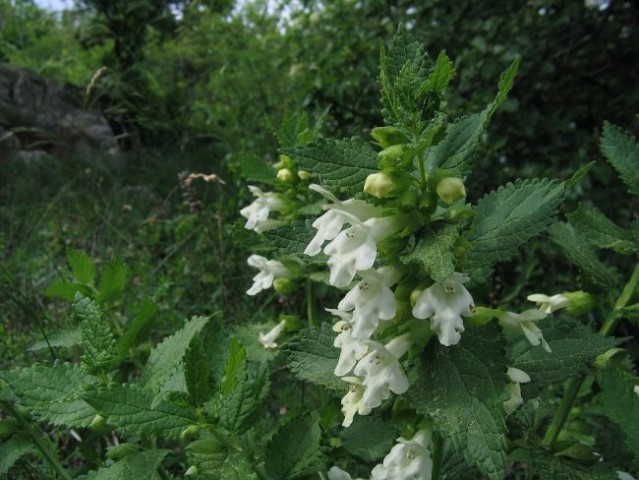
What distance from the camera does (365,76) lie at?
2775 millimetres

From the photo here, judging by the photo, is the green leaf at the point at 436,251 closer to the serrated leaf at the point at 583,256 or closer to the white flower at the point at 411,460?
the white flower at the point at 411,460

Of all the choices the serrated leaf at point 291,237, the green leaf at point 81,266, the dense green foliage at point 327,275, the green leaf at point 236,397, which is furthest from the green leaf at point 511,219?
the green leaf at point 81,266

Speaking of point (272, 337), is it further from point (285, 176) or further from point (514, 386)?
point (514, 386)

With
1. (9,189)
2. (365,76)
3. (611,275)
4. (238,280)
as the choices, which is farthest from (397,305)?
(9,189)

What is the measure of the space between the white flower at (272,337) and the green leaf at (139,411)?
0.42 metres

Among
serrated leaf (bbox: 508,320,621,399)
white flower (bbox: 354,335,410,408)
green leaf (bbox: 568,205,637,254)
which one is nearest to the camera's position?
white flower (bbox: 354,335,410,408)

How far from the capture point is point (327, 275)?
1.28 meters

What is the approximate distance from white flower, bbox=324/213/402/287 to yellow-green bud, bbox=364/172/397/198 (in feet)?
0.15

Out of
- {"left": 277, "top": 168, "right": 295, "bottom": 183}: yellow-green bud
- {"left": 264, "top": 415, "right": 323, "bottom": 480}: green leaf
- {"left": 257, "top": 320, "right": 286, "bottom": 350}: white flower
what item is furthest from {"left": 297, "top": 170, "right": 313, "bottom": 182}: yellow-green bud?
{"left": 264, "top": 415, "right": 323, "bottom": 480}: green leaf

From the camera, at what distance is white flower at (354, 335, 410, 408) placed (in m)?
0.83

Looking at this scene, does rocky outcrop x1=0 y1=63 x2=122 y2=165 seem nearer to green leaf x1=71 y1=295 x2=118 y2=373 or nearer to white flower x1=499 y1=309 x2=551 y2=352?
green leaf x1=71 y1=295 x2=118 y2=373

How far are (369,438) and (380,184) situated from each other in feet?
2.08

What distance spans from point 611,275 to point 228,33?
320 centimetres

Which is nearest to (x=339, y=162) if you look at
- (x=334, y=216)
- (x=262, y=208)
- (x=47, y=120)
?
(x=334, y=216)
